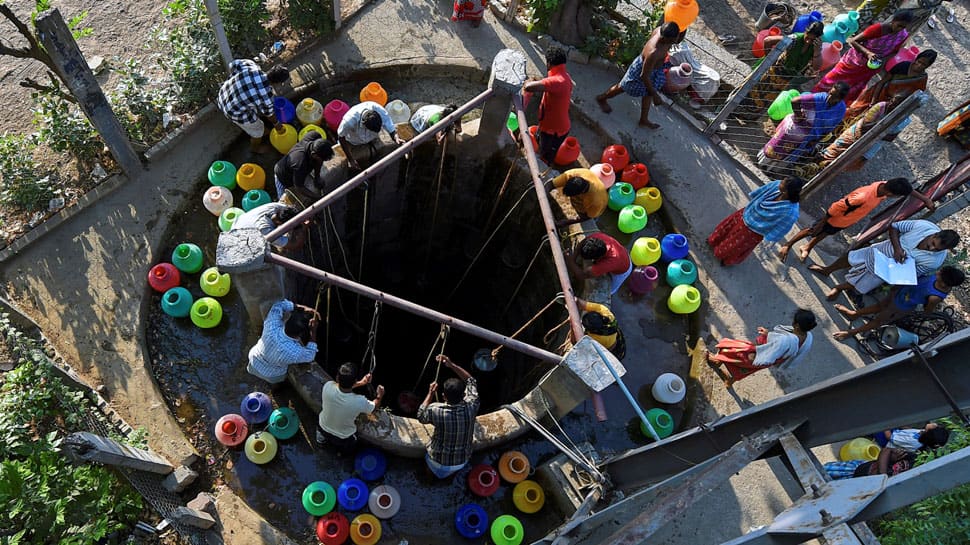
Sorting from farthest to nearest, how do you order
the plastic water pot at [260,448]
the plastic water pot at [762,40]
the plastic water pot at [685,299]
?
the plastic water pot at [762,40], the plastic water pot at [685,299], the plastic water pot at [260,448]

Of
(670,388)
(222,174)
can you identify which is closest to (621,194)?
(670,388)

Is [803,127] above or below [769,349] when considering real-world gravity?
above

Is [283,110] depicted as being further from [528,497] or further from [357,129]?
[528,497]

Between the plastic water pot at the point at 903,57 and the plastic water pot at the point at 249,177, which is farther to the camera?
the plastic water pot at the point at 903,57

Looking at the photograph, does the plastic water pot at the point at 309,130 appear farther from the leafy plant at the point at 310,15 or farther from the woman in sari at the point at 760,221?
the woman in sari at the point at 760,221

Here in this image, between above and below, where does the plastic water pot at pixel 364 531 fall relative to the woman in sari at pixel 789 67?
below

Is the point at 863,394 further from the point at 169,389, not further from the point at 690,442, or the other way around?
the point at 169,389

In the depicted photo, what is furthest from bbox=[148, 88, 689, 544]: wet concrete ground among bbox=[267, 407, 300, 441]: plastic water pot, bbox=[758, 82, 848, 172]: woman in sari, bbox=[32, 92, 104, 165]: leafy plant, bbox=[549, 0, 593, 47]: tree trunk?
bbox=[549, 0, 593, 47]: tree trunk

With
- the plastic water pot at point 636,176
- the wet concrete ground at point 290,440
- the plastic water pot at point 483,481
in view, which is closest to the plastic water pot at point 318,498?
the wet concrete ground at point 290,440
